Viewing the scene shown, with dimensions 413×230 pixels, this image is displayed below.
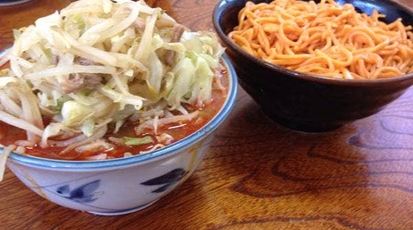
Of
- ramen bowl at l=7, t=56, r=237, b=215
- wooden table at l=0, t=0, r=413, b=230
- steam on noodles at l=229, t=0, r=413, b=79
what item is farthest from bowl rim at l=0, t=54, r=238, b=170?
steam on noodles at l=229, t=0, r=413, b=79

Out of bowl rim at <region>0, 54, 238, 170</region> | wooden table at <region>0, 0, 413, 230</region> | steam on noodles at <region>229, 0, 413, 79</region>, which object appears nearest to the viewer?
bowl rim at <region>0, 54, 238, 170</region>

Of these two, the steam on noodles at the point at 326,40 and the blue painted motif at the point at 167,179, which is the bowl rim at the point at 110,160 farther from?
the steam on noodles at the point at 326,40

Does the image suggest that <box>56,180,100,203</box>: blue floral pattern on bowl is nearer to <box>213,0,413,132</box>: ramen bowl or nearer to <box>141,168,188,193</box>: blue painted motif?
<box>141,168,188,193</box>: blue painted motif

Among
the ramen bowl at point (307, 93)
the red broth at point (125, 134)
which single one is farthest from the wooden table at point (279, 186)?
the red broth at point (125, 134)

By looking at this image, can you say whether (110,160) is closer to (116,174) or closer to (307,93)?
(116,174)

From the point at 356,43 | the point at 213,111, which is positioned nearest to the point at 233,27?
the point at 356,43

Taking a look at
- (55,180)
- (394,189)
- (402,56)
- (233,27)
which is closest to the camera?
(55,180)

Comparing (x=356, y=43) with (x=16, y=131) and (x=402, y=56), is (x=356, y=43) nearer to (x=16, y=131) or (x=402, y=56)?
(x=402, y=56)
